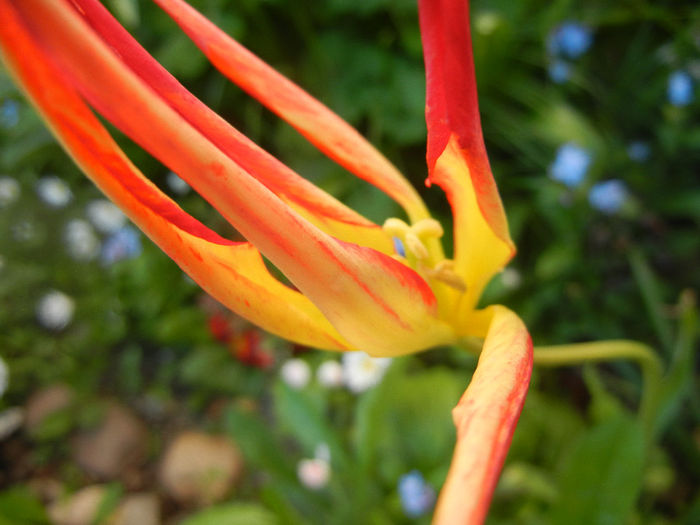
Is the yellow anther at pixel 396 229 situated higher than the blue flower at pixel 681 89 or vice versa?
the yellow anther at pixel 396 229

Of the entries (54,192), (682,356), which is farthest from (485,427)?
(54,192)

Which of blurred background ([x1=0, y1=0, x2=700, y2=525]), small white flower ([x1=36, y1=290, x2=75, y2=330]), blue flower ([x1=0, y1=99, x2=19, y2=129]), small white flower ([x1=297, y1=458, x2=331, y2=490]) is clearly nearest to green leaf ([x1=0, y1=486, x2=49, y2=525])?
blurred background ([x1=0, y1=0, x2=700, y2=525])

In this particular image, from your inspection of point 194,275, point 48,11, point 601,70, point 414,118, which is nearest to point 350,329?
point 194,275

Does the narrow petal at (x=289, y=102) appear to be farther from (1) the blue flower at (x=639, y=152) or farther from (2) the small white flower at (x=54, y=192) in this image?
(2) the small white flower at (x=54, y=192)

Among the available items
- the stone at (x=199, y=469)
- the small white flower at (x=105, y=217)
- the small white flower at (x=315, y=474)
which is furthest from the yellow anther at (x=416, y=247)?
the small white flower at (x=105, y=217)

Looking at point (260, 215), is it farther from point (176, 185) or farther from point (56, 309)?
point (56, 309)

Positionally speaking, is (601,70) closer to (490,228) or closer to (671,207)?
(671,207)
